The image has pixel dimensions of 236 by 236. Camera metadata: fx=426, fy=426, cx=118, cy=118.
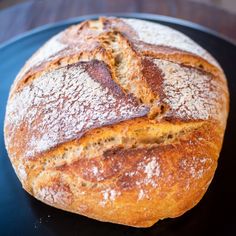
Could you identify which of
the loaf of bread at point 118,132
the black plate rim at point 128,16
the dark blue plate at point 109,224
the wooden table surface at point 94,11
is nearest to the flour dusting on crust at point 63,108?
the loaf of bread at point 118,132

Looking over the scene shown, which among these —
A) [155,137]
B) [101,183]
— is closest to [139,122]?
[155,137]

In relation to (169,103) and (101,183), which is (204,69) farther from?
(101,183)

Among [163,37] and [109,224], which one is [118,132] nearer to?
[109,224]

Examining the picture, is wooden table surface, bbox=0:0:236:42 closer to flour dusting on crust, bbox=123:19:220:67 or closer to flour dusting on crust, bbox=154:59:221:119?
flour dusting on crust, bbox=123:19:220:67

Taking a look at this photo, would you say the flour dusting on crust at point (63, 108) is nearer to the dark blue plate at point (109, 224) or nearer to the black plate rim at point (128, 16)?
the dark blue plate at point (109, 224)

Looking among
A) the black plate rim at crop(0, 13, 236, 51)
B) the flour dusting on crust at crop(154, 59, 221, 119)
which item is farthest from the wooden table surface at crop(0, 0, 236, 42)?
the flour dusting on crust at crop(154, 59, 221, 119)

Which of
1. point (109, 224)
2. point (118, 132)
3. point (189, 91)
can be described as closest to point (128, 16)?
point (189, 91)
